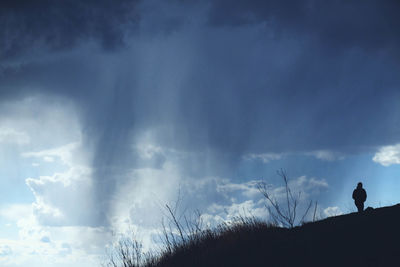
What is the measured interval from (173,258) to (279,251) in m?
3.03

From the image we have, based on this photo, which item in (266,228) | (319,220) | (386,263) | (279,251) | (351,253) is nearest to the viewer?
(386,263)

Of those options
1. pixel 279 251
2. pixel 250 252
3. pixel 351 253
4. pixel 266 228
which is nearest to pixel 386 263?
pixel 351 253

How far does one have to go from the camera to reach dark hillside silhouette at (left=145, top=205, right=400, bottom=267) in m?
6.96

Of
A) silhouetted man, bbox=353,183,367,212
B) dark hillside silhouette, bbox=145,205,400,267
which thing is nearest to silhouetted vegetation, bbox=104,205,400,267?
dark hillside silhouette, bbox=145,205,400,267

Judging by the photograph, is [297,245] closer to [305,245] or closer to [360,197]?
[305,245]

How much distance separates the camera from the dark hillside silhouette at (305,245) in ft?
22.8

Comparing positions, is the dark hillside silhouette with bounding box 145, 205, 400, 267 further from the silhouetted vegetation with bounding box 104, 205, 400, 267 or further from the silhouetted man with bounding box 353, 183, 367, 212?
the silhouetted man with bounding box 353, 183, 367, 212

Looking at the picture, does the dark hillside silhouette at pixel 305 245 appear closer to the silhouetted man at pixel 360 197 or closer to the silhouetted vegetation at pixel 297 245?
the silhouetted vegetation at pixel 297 245

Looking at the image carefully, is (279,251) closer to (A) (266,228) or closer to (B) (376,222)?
(A) (266,228)

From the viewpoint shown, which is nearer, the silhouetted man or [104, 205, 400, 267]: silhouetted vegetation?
[104, 205, 400, 267]: silhouetted vegetation

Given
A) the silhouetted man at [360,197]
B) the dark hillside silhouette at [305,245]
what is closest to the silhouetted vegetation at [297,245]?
the dark hillside silhouette at [305,245]

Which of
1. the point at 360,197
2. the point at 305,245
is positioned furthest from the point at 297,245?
the point at 360,197

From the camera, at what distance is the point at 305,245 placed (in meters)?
7.71

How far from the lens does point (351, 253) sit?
7062 mm
